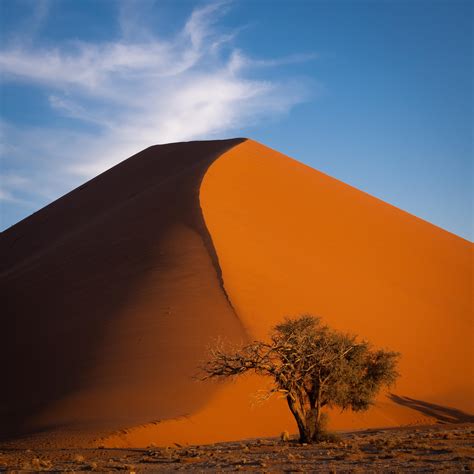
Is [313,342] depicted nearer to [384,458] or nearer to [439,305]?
[384,458]

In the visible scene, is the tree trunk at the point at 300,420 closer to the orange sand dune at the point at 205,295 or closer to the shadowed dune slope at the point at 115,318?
the orange sand dune at the point at 205,295

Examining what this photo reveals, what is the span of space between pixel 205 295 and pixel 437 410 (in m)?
7.79

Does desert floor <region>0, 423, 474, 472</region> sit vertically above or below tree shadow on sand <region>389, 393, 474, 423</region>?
below

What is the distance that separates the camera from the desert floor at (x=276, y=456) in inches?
432

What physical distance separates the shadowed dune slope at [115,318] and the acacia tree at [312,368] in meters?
3.40

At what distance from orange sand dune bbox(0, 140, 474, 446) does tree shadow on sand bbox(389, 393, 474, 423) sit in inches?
2.7

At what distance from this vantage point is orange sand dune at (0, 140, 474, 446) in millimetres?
17734

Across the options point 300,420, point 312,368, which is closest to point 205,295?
point 312,368

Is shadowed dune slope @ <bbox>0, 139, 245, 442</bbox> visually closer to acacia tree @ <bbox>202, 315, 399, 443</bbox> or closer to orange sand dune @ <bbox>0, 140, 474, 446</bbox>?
orange sand dune @ <bbox>0, 140, 474, 446</bbox>

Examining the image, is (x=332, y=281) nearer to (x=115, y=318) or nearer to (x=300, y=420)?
(x=115, y=318)

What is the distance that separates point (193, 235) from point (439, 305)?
34.7 feet

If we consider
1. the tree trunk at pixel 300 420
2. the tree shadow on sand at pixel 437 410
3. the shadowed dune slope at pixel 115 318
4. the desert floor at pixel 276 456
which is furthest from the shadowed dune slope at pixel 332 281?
the tree trunk at pixel 300 420

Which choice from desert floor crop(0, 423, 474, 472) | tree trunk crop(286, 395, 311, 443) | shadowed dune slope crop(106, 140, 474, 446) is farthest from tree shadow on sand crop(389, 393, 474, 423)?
tree trunk crop(286, 395, 311, 443)

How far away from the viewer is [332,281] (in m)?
26.7
